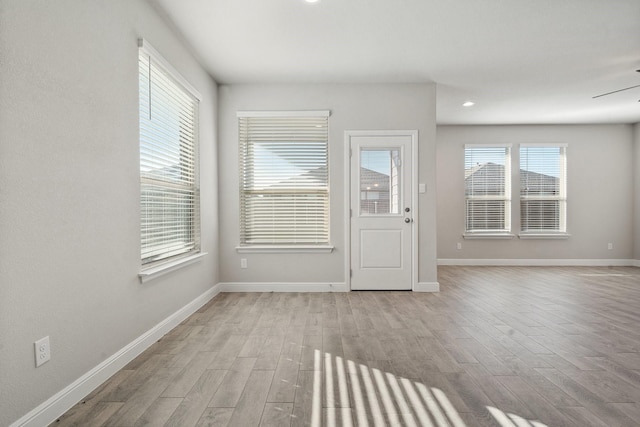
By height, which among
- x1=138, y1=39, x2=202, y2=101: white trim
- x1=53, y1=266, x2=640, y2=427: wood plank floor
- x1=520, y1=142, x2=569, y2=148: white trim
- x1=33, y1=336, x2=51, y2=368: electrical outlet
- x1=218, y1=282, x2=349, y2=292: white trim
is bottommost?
x1=53, y1=266, x2=640, y2=427: wood plank floor

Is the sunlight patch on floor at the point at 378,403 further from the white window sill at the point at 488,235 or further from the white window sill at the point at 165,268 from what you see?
the white window sill at the point at 488,235

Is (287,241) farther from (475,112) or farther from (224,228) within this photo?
(475,112)

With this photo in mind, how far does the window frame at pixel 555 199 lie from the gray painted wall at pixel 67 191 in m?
6.66

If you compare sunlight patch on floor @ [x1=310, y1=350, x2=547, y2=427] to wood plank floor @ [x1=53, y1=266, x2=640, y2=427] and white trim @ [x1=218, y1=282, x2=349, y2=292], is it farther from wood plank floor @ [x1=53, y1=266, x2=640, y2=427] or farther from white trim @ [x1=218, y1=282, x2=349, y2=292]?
white trim @ [x1=218, y1=282, x2=349, y2=292]

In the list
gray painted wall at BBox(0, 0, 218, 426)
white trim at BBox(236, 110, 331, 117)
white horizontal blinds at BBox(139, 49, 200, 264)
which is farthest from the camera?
white trim at BBox(236, 110, 331, 117)

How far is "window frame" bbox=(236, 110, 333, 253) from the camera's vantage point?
15.8 feet

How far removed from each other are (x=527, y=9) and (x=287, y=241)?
3.41 m

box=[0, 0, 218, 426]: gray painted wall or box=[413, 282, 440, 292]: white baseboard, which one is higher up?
box=[0, 0, 218, 426]: gray painted wall

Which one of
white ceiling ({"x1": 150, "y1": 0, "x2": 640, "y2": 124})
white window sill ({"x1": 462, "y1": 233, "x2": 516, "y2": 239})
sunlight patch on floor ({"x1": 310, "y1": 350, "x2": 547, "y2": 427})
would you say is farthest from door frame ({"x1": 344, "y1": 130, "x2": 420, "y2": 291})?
white window sill ({"x1": 462, "y1": 233, "x2": 516, "y2": 239})

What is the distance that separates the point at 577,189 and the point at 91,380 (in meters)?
8.03

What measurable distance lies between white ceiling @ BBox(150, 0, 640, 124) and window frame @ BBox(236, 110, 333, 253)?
1.34ft

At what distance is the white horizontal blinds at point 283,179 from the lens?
4.87 meters

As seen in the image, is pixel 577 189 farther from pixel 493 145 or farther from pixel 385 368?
pixel 385 368

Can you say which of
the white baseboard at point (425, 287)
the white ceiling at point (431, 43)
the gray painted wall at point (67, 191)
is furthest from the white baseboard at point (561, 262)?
the gray painted wall at point (67, 191)
